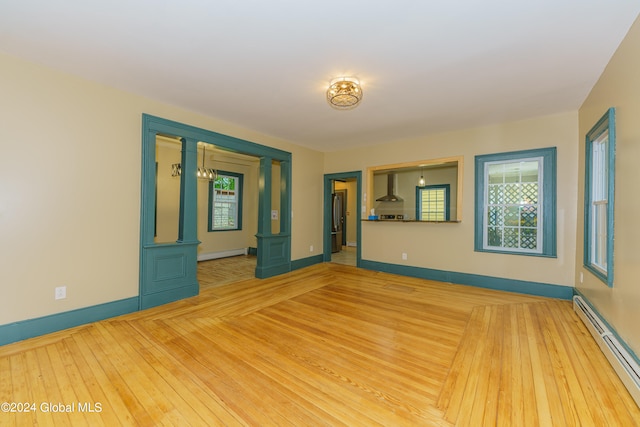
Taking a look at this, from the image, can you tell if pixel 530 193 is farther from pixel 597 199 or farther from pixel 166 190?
pixel 166 190

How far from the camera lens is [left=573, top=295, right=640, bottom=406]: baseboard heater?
177 centimetres

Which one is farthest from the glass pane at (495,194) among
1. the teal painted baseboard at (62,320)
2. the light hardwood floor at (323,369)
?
the teal painted baseboard at (62,320)

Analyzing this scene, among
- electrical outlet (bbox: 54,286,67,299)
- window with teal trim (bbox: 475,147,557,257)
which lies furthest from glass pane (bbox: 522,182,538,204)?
electrical outlet (bbox: 54,286,67,299)

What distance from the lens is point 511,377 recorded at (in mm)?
1976

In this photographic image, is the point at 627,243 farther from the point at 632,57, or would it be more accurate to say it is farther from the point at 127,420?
the point at 127,420

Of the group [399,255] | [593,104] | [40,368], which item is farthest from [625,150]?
[40,368]

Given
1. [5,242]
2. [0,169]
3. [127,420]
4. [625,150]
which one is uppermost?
[625,150]

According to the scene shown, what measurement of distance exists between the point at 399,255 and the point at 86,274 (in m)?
4.69

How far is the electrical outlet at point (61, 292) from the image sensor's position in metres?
2.69

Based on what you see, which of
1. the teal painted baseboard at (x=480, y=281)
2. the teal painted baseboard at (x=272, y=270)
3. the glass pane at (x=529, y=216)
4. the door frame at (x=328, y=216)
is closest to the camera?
the teal painted baseboard at (x=480, y=281)

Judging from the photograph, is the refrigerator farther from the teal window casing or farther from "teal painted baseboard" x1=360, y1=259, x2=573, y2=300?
the teal window casing

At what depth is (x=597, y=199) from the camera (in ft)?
9.81

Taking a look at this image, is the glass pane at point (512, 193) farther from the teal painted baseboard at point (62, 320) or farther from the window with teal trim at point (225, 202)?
the window with teal trim at point (225, 202)

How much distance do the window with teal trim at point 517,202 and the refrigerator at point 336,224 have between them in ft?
13.7
